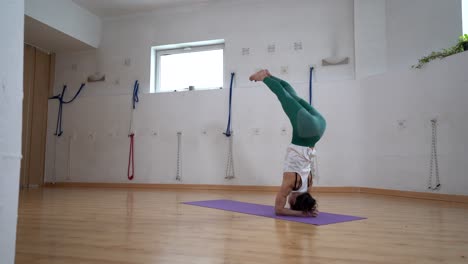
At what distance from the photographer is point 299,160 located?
2990 millimetres

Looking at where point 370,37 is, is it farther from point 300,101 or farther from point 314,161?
point 300,101

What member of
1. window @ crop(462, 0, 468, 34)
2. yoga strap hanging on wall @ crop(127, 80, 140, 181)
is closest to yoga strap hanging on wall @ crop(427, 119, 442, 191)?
window @ crop(462, 0, 468, 34)

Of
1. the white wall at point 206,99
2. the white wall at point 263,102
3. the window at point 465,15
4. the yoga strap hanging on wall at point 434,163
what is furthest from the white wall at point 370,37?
the yoga strap hanging on wall at point 434,163

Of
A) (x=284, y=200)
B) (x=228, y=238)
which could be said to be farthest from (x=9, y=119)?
(x=284, y=200)

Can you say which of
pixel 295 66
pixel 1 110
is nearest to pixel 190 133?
pixel 295 66

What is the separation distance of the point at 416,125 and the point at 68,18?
5.45m

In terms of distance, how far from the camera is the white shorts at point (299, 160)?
9.71 feet

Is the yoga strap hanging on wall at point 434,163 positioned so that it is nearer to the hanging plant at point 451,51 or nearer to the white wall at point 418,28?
the hanging plant at point 451,51

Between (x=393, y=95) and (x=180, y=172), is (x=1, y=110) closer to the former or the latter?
(x=393, y=95)

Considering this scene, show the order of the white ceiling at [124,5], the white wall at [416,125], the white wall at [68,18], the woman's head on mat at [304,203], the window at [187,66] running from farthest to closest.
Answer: the window at [187,66] → the white ceiling at [124,5] → the white wall at [68,18] → the white wall at [416,125] → the woman's head on mat at [304,203]

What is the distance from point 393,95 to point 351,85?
68 cm

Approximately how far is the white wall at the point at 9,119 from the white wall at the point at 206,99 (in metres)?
4.64

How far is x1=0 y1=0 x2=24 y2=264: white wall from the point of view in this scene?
2.99ft

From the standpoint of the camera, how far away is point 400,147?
4582 millimetres
